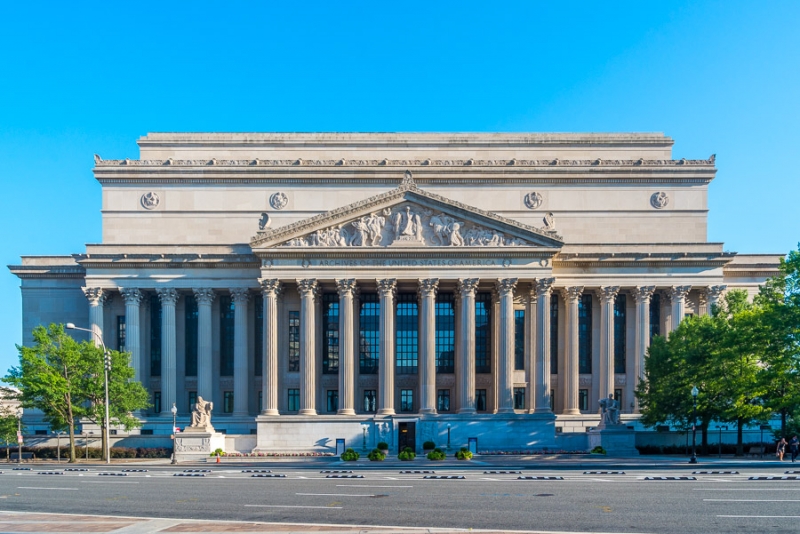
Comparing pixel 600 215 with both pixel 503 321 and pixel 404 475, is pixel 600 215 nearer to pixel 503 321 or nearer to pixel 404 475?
pixel 503 321

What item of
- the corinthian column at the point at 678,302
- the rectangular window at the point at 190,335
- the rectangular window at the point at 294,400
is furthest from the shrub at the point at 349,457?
the corinthian column at the point at 678,302

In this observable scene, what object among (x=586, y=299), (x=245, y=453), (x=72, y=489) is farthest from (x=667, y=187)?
(x=72, y=489)

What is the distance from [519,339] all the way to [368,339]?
14.8 metres

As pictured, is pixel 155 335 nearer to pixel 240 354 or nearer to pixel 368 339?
pixel 240 354

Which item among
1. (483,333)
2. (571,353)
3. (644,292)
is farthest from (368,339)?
(644,292)

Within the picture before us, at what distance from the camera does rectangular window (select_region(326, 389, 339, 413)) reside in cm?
8162

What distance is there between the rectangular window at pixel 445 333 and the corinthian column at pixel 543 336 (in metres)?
8.56

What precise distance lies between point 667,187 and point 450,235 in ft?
98.1

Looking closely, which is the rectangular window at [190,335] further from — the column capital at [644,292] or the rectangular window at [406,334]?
the column capital at [644,292]

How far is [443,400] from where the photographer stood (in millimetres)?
81688

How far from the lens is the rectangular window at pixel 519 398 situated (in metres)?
81.1

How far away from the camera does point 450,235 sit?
76.1 meters

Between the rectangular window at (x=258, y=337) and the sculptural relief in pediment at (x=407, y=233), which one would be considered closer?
the sculptural relief in pediment at (x=407, y=233)

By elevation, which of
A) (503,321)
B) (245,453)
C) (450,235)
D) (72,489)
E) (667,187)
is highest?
(667,187)
